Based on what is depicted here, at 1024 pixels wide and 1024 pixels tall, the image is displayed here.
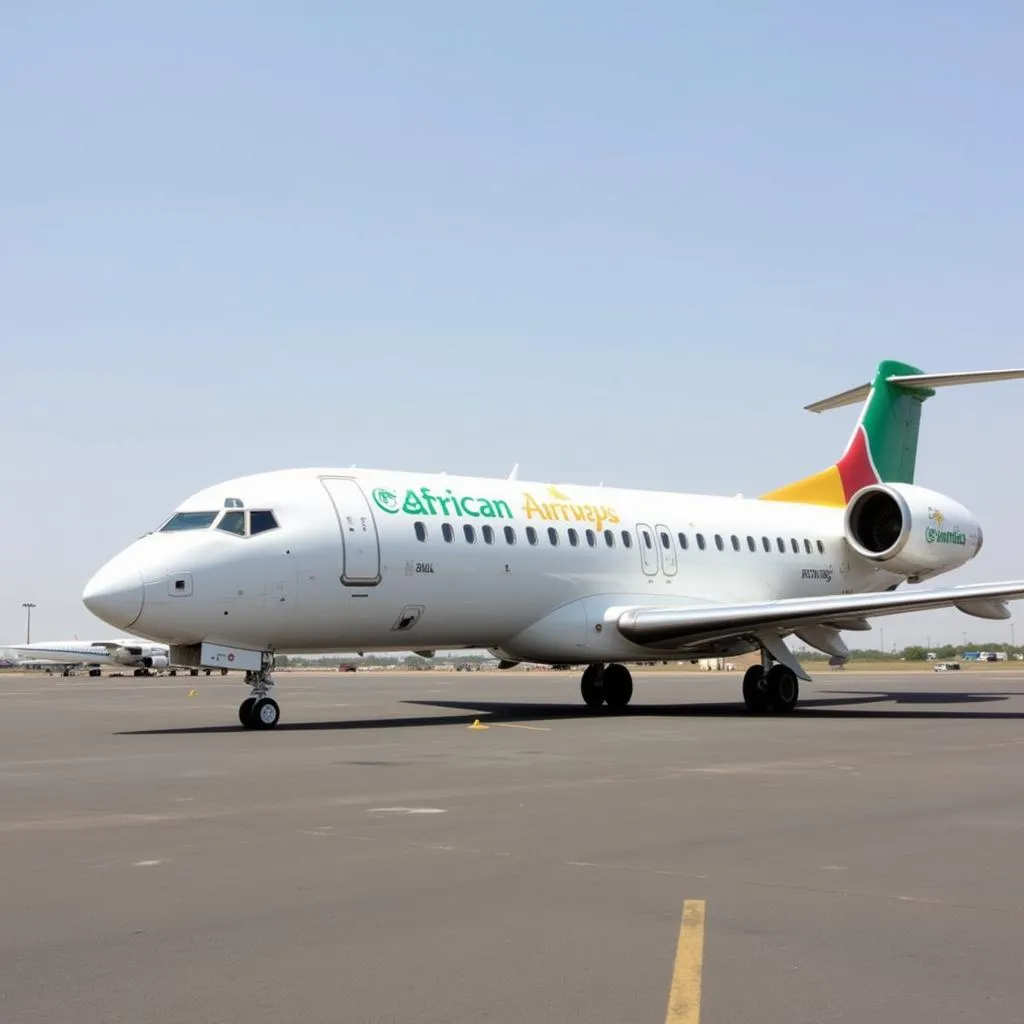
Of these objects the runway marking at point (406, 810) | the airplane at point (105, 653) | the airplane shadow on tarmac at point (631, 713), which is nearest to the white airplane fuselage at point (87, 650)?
the airplane at point (105, 653)

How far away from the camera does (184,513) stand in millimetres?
20500

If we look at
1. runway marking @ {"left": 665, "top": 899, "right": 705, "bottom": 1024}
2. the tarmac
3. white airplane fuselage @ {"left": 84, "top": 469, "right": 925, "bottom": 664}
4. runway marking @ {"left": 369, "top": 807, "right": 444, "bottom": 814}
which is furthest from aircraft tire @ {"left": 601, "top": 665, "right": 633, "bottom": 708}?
runway marking @ {"left": 665, "top": 899, "right": 705, "bottom": 1024}

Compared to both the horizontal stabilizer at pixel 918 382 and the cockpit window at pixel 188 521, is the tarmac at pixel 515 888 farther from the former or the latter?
the horizontal stabilizer at pixel 918 382

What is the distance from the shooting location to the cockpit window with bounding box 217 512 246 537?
20156mm

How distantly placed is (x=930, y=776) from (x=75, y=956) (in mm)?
9154

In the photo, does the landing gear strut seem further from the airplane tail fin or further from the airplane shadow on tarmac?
the airplane tail fin

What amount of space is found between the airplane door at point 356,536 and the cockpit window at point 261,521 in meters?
1.14

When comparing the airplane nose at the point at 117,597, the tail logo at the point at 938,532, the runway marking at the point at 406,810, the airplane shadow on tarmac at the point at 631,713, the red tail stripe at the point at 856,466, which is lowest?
the runway marking at the point at 406,810

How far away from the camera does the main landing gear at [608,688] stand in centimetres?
2691

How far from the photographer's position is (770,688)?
24.6 metres

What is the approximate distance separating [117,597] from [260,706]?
2.83m

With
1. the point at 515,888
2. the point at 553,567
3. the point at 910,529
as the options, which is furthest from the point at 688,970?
the point at 910,529

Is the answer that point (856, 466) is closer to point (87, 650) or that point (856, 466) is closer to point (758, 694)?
point (758, 694)

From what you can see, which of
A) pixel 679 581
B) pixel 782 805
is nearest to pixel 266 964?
pixel 782 805
